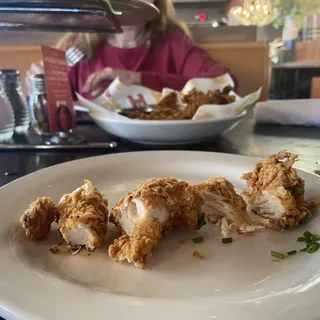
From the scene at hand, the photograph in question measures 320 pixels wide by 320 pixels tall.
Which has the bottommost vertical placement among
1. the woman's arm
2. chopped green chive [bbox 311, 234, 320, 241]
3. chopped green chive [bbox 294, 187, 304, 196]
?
the woman's arm

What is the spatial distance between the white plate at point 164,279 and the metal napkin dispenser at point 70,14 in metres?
0.35

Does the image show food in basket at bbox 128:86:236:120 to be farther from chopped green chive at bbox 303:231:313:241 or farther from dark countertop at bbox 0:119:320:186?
chopped green chive at bbox 303:231:313:241

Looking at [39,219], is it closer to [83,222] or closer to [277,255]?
[83,222]

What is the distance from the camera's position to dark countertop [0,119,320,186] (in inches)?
30.6

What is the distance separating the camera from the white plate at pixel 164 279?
0.32 m

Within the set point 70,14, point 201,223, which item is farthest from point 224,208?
point 70,14

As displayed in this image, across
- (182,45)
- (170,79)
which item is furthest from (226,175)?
(182,45)

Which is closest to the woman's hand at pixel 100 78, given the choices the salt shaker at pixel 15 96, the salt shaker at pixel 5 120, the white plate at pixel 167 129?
the salt shaker at pixel 15 96

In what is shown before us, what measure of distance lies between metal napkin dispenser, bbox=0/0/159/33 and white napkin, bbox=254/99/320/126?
0.44m

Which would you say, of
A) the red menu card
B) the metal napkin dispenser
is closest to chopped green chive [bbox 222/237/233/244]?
the metal napkin dispenser

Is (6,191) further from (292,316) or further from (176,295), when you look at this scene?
(292,316)

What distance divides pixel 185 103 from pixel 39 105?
16.3 inches

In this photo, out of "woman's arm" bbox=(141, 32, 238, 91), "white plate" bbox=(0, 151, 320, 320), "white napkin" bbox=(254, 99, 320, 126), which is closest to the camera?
"white plate" bbox=(0, 151, 320, 320)

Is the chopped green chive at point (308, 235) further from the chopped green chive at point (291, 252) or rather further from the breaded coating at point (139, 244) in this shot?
the breaded coating at point (139, 244)
